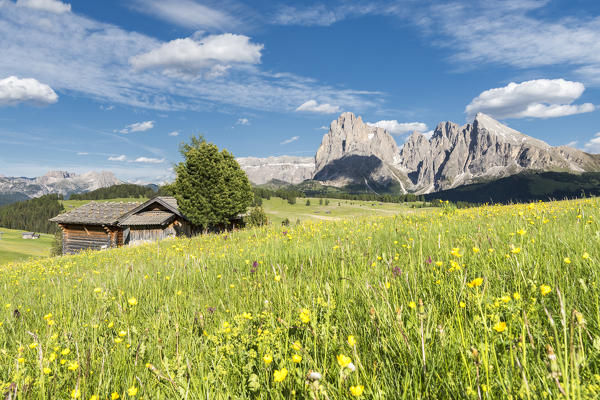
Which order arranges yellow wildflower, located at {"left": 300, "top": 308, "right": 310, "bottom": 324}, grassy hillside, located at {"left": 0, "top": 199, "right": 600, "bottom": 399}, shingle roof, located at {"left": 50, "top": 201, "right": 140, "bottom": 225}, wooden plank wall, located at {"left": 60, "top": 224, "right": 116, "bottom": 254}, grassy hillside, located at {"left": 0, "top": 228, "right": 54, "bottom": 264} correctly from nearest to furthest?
1. grassy hillside, located at {"left": 0, "top": 199, "right": 600, "bottom": 399}
2. yellow wildflower, located at {"left": 300, "top": 308, "right": 310, "bottom": 324}
3. shingle roof, located at {"left": 50, "top": 201, "right": 140, "bottom": 225}
4. wooden plank wall, located at {"left": 60, "top": 224, "right": 116, "bottom": 254}
5. grassy hillside, located at {"left": 0, "top": 228, "right": 54, "bottom": 264}

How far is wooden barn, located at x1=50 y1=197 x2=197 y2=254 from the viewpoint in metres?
42.1

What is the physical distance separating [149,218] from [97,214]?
27.9ft

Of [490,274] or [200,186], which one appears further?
[200,186]

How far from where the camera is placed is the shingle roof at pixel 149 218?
41.4 m

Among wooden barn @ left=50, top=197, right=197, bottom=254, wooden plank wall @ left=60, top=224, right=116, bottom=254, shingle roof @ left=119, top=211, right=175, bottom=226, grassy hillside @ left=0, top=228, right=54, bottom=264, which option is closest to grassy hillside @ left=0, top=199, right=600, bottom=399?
shingle roof @ left=119, top=211, right=175, bottom=226

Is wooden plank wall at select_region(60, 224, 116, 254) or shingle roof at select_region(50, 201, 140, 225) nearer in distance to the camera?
shingle roof at select_region(50, 201, 140, 225)

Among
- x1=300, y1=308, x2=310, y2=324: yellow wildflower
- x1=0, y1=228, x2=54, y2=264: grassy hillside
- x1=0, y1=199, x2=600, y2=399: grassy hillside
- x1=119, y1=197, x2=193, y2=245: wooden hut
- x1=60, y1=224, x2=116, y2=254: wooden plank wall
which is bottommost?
x1=0, y1=228, x2=54, y2=264: grassy hillside

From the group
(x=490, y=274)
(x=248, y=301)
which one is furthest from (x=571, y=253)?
(x=248, y=301)

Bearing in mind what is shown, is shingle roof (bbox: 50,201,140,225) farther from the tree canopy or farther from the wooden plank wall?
the tree canopy

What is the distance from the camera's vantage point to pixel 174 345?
8.95ft

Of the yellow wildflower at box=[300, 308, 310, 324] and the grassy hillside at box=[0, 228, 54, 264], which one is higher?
the yellow wildflower at box=[300, 308, 310, 324]

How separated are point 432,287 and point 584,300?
116cm

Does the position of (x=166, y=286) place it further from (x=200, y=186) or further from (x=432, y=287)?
(x=200, y=186)

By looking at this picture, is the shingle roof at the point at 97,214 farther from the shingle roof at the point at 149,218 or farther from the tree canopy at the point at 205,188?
the tree canopy at the point at 205,188
